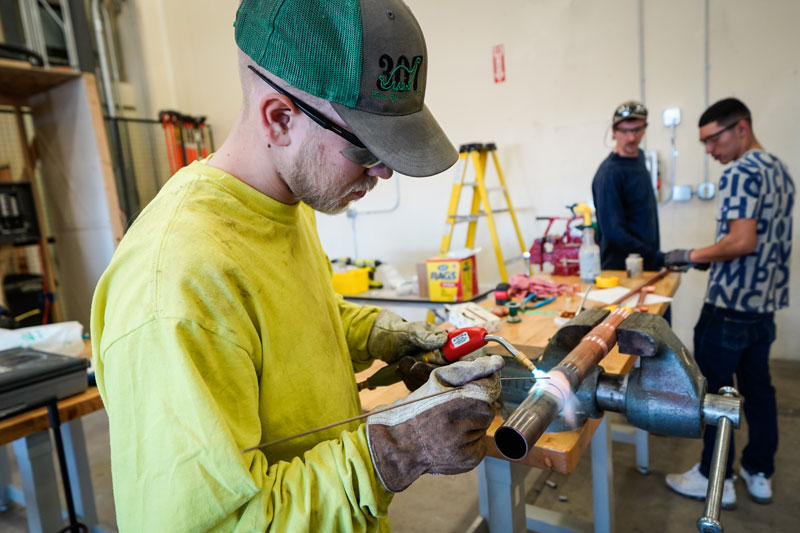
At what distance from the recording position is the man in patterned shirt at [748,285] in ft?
6.29

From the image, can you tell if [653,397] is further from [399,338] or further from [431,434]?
[399,338]

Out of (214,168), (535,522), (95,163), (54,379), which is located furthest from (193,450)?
(95,163)

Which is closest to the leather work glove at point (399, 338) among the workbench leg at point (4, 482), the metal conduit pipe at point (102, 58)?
the workbench leg at point (4, 482)

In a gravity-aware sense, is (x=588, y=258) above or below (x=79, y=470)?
above

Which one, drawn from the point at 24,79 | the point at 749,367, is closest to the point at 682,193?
the point at 749,367

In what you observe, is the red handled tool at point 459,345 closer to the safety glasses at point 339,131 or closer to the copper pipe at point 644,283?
the safety glasses at point 339,131

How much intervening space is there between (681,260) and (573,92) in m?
1.86

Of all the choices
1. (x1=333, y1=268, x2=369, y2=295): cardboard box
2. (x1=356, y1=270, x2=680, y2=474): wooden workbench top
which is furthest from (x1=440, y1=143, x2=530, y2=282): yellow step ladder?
(x1=356, y1=270, x2=680, y2=474): wooden workbench top

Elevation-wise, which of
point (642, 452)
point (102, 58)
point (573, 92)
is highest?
point (102, 58)

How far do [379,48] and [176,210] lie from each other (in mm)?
370

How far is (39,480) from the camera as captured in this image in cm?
163

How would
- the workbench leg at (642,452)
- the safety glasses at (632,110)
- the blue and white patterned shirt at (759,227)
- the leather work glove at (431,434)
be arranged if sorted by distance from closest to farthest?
the leather work glove at (431,434) → the blue and white patterned shirt at (759,227) → the workbench leg at (642,452) → the safety glasses at (632,110)

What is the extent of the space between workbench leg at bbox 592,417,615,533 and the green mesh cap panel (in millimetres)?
1400

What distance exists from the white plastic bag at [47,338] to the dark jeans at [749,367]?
8.02ft
